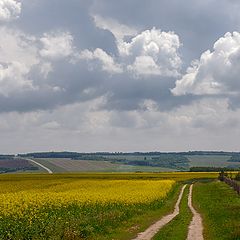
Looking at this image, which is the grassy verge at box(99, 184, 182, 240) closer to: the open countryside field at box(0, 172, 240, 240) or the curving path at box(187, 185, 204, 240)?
the open countryside field at box(0, 172, 240, 240)

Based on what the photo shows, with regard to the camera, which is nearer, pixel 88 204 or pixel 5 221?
pixel 5 221

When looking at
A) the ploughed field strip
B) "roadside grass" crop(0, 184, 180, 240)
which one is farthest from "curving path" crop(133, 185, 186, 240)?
"roadside grass" crop(0, 184, 180, 240)

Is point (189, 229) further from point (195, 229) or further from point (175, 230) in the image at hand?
point (175, 230)

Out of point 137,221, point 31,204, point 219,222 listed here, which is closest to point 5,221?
point 31,204

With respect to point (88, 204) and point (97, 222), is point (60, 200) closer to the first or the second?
point (88, 204)

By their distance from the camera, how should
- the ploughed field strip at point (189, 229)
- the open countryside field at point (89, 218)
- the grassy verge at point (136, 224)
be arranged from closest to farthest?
the open countryside field at point (89, 218), the ploughed field strip at point (189, 229), the grassy verge at point (136, 224)

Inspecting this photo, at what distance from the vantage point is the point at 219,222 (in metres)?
31.3

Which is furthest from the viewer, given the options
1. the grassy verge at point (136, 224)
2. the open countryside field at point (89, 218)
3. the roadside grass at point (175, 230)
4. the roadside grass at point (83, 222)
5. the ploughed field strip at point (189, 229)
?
the grassy verge at point (136, 224)

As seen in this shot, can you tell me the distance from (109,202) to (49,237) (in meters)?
17.8

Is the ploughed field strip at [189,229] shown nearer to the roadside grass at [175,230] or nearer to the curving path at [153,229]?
the curving path at [153,229]

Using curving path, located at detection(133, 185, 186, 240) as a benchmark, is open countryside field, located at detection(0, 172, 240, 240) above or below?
above

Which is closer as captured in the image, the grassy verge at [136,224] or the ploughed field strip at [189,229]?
the ploughed field strip at [189,229]

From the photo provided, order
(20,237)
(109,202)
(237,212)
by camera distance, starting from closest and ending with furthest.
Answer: (20,237) < (237,212) < (109,202)

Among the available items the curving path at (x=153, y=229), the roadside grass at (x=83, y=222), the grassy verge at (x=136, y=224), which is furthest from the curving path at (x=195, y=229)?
the roadside grass at (x=83, y=222)
